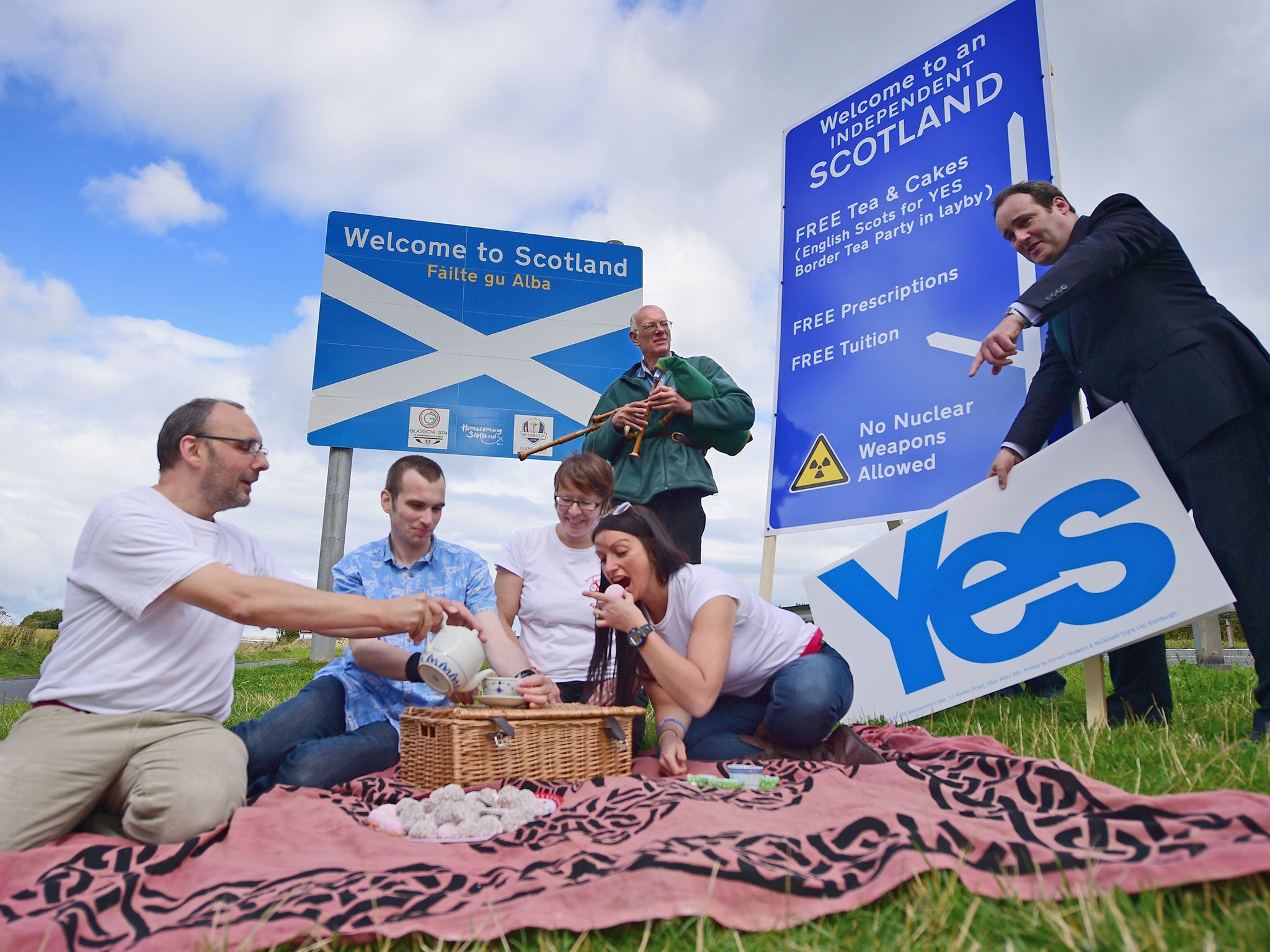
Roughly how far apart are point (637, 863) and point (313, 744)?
5.22ft

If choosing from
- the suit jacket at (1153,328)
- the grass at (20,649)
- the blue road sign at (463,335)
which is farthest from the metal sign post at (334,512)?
the suit jacket at (1153,328)

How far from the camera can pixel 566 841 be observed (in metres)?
1.78

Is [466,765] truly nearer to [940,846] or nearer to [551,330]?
[940,846]

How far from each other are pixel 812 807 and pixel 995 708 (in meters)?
2.20

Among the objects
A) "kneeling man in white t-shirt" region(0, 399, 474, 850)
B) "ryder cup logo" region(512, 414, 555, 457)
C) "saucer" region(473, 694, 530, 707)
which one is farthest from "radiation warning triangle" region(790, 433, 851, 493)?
"ryder cup logo" region(512, 414, 555, 457)

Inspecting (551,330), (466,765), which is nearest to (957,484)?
(466,765)

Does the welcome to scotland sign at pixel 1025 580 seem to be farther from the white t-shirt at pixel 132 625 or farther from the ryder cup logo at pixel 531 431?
the ryder cup logo at pixel 531 431

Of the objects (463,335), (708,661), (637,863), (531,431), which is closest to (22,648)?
(463,335)

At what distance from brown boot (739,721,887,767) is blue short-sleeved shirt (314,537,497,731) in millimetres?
1104

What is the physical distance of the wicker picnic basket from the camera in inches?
95.0

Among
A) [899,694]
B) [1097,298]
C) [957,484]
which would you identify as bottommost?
[899,694]

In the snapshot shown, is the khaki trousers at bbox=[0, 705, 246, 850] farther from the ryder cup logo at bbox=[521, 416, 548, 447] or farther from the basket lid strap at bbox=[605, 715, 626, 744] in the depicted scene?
the ryder cup logo at bbox=[521, 416, 548, 447]

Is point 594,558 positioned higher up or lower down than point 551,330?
lower down

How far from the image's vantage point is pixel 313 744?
107 inches
